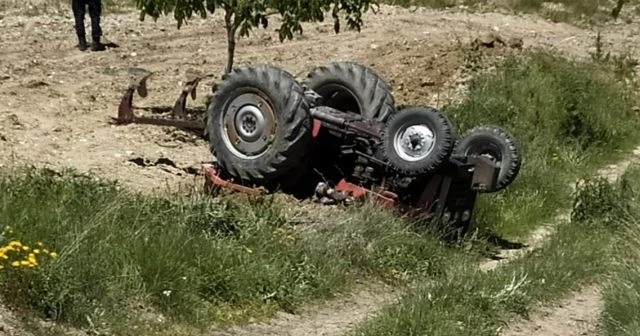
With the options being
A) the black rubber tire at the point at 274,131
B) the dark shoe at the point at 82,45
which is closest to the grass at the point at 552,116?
the black rubber tire at the point at 274,131

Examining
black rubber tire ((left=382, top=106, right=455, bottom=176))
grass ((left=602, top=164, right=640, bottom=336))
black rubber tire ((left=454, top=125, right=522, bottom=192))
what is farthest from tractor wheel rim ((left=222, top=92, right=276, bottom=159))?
grass ((left=602, top=164, right=640, bottom=336))

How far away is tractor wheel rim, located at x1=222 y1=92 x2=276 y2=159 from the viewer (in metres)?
10.3

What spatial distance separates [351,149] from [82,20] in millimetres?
6370

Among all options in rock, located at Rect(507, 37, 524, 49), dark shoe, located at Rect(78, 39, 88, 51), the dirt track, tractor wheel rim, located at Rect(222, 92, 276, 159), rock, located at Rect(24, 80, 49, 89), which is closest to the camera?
tractor wheel rim, located at Rect(222, 92, 276, 159)

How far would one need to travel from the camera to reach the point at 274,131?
10.2 m

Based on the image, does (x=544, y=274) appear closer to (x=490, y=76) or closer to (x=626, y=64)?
(x=490, y=76)

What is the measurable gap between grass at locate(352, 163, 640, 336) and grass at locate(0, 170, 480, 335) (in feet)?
2.01

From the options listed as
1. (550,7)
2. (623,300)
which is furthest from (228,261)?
(550,7)

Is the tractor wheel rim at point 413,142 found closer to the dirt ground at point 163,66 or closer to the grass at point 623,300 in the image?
the dirt ground at point 163,66

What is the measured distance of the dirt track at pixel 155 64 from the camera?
11.4 m

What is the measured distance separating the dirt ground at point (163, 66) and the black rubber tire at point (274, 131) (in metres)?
0.57

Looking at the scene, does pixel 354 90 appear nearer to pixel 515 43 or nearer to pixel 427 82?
pixel 427 82

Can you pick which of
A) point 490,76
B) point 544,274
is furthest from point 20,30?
point 544,274

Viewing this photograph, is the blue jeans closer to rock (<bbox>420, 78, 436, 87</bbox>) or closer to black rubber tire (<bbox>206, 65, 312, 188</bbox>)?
rock (<bbox>420, 78, 436, 87</bbox>)
